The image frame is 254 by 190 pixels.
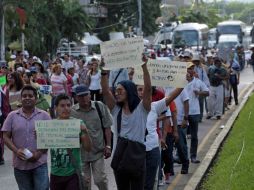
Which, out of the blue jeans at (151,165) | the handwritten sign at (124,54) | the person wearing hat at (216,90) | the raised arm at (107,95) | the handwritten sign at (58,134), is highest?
the handwritten sign at (124,54)

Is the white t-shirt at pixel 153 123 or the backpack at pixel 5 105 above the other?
the white t-shirt at pixel 153 123

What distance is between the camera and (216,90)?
21.0 meters

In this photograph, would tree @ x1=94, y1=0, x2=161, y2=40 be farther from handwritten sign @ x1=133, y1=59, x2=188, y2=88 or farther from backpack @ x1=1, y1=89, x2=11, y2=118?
handwritten sign @ x1=133, y1=59, x2=188, y2=88

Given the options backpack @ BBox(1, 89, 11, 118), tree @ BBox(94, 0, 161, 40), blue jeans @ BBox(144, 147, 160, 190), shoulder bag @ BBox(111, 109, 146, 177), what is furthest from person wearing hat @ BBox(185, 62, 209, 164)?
tree @ BBox(94, 0, 161, 40)

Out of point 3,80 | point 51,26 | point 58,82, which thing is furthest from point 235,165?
point 51,26

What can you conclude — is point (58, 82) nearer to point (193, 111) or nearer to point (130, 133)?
point (193, 111)

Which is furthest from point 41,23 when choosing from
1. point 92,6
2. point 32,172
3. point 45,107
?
point 32,172

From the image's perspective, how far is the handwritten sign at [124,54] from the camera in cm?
769

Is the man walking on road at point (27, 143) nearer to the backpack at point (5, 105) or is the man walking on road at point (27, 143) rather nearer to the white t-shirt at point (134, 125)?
the white t-shirt at point (134, 125)

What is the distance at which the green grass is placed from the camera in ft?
31.8

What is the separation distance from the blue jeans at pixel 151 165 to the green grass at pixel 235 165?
49.6 inches

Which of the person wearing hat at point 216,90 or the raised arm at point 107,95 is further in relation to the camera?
the person wearing hat at point 216,90

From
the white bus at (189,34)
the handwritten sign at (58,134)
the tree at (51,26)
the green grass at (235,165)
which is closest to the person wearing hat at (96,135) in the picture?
the handwritten sign at (58,134)

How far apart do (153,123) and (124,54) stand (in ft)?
3.61
